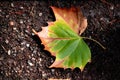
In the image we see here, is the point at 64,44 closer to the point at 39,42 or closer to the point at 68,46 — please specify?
the point at 68,46

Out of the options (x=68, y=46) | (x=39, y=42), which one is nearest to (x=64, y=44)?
(x=68, y=46)

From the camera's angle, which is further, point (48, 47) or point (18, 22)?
point (18, 22)

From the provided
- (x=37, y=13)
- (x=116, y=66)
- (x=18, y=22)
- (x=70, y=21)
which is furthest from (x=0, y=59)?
(x=116, y=66)

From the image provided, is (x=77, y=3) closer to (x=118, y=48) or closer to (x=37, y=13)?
(x=37, y=13)

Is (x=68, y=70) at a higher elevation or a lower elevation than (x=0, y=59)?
lower
